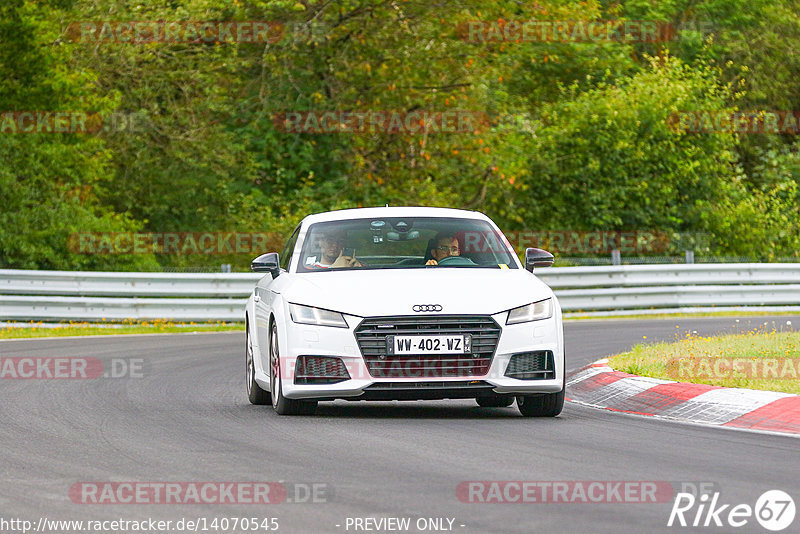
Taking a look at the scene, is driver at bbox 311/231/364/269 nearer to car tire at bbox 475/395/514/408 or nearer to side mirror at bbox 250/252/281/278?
side mirror at bbox 250/252/281/278

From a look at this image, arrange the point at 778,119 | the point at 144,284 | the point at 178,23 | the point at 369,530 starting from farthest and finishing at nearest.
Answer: the point at 778,119, the point at 178,23, the point at 144,284, the point at 369,530

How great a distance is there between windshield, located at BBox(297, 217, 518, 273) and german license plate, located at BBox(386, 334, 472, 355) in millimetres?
1237

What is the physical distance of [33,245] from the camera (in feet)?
87.2

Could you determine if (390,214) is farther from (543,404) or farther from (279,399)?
(543,404)

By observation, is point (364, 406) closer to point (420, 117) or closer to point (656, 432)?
point (656, 432)

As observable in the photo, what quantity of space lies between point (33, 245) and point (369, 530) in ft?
70.5

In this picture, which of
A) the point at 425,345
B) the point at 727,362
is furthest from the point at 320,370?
the point at 727,362

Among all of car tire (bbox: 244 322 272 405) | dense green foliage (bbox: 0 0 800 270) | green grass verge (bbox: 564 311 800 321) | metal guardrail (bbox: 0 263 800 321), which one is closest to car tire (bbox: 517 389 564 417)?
car tire (bbox: 244 322 272 405)

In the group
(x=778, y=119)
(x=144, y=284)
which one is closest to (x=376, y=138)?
(x=144, y=284)

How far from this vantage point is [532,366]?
34.4ft

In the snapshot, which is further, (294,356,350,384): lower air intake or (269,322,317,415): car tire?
(269,322,317,415): car tire

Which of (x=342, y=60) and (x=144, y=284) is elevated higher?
(x=342, y=60)

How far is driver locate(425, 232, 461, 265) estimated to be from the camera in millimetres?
11656

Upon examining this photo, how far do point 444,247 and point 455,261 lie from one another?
0.18 meters
